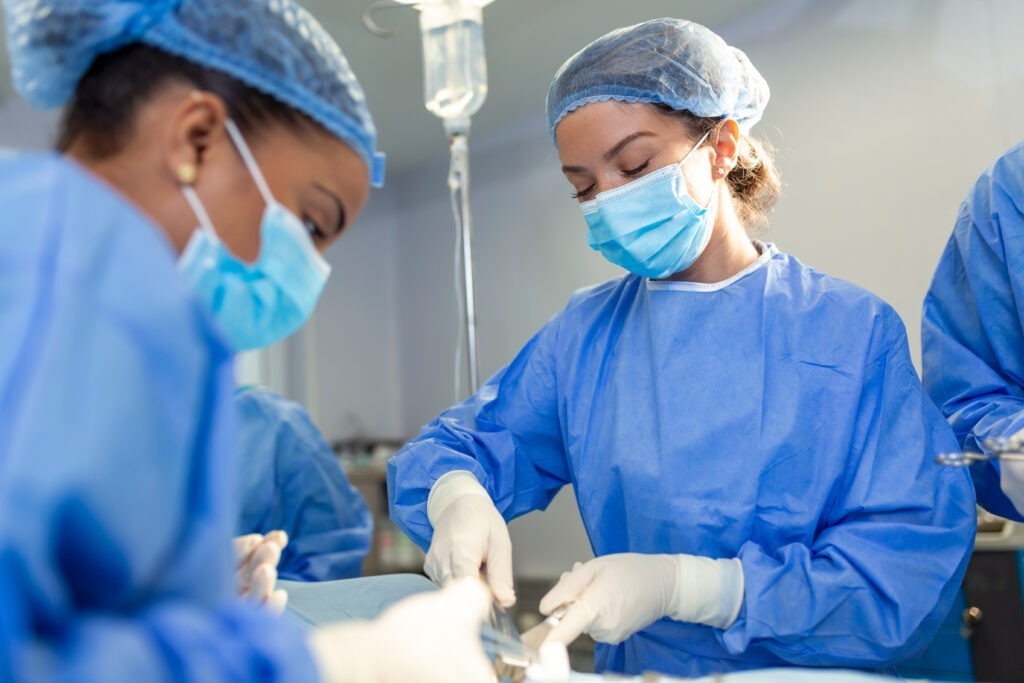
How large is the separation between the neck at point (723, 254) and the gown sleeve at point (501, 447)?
30cm

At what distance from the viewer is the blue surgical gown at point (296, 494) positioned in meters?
2.24

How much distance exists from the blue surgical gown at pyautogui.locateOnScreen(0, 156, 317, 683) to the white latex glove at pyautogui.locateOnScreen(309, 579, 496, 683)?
0.06m

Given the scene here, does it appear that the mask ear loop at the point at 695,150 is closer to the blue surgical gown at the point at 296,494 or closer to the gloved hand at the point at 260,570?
the gloved hand at the point at 260,570

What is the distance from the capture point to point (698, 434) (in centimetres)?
136

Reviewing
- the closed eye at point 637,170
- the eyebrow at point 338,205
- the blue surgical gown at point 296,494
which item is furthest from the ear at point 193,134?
the blue surgical gown at point 296,494

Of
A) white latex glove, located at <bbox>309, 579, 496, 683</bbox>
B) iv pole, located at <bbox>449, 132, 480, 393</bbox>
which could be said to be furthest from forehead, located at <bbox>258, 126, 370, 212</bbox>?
iv pole, located at <bbox>449, 132, 480, 393</bbox>

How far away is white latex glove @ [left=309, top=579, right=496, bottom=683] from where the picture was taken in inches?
24.2

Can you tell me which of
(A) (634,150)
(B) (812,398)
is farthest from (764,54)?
(B) (812,398)

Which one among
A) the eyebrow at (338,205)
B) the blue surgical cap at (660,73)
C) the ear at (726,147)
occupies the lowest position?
the eyebrow at (338,205)

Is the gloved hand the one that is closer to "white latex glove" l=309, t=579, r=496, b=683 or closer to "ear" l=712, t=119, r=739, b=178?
"white latex glove" l=309, t=579, r=496, b=683

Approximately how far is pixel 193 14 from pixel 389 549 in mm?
3628

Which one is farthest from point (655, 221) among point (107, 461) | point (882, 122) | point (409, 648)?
point (882, 122)

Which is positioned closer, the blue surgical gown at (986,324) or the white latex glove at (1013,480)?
the white latex glove at (1013,480)

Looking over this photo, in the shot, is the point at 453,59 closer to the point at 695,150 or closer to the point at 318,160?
the point at 695,150
